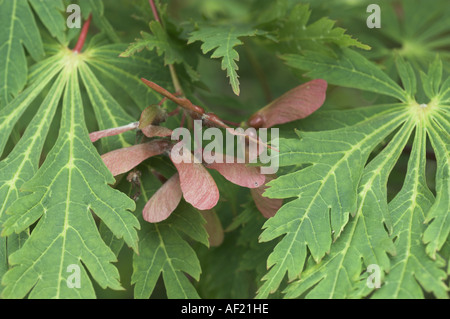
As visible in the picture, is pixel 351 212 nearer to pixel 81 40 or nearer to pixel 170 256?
pixel 170 256

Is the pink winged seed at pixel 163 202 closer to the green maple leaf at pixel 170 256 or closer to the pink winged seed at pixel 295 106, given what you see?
the green maple leaf at pixel 170 256

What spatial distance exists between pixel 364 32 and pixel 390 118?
1.94 ft

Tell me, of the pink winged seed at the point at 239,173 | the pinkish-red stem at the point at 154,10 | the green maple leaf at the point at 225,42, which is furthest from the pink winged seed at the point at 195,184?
the pinkish-red stem at the point at 154,10

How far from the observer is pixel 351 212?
30.8 inches

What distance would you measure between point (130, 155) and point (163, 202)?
10 centimetres

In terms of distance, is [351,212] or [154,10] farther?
[154,10]

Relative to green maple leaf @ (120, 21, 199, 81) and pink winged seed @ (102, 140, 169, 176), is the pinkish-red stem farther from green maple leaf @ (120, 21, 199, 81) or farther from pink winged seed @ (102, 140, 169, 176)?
pink winged seed @ (102, 140, 169, 176)

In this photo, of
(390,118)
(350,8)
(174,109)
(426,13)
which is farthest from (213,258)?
(426,13)

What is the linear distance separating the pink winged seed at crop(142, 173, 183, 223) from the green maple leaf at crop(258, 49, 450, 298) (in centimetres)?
15

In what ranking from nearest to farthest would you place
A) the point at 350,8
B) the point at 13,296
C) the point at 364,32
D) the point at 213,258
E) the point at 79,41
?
the point at 13,296 < the point at 79,41 < the point at 213,258 < the point at 350,8 < the point at 364,32

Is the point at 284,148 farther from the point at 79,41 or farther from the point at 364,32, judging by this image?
the point at 364,32

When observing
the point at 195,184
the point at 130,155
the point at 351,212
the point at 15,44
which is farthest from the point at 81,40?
the point at 351,212

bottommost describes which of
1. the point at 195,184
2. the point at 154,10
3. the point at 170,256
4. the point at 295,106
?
the point at 170,256
